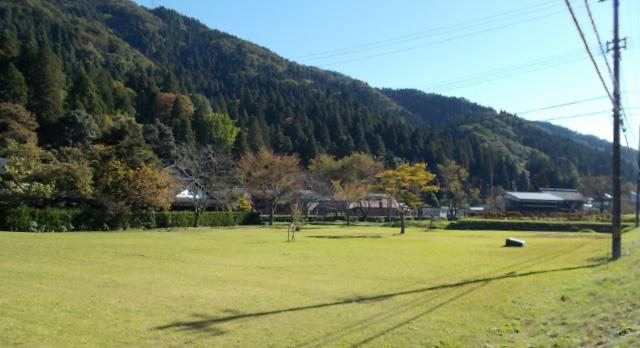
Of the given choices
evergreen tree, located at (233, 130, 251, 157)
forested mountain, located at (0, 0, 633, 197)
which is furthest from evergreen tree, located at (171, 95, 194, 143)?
evergreen tree, located at (233, 130, 251, 157)

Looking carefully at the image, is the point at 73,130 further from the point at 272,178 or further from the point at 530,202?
the point at 530,202

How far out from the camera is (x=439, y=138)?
11275 centimetres

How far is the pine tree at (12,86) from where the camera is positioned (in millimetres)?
54812

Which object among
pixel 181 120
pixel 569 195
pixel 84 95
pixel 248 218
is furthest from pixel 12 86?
pixel 569 195

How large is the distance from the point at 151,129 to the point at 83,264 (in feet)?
177

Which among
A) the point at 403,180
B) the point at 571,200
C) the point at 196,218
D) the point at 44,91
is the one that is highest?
the point at 44,91

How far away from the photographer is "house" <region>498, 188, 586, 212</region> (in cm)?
9244

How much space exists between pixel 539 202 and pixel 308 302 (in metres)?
92.0

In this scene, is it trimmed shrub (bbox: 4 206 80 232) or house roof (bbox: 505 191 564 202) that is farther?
house roof (bbox: 505 191 564 202)

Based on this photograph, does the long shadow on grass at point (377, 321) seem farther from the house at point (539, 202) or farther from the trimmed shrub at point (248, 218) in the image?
the house at point (539, 202)

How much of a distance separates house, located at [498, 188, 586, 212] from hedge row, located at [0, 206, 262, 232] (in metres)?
61.7

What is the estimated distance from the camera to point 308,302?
37.1 ft

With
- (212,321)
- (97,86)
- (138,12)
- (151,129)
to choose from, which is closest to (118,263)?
(212,321)

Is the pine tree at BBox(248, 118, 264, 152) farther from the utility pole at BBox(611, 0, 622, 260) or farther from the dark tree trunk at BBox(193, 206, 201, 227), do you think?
the utility pole at BBox(611, 0, 622, 260)
